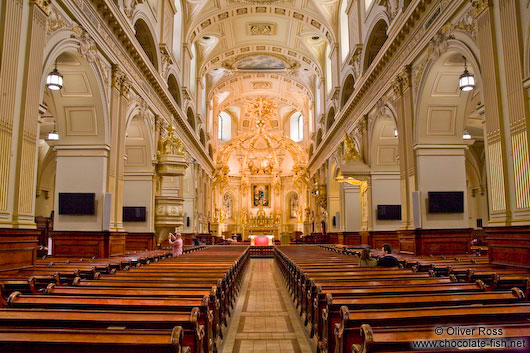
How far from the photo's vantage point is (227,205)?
40.3m

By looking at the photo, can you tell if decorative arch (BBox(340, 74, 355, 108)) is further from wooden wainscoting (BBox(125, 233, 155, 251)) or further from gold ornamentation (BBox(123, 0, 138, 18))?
wooden wainscoting (BBox(125, 233, 155, 251))

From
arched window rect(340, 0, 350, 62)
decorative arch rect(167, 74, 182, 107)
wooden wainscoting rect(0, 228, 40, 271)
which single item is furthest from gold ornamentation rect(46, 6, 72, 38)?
arched window rect(340, 0, 350, 62)

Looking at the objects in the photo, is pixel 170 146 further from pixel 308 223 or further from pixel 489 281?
pixel 308 223

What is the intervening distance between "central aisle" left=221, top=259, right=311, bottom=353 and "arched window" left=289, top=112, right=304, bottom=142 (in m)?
30.0

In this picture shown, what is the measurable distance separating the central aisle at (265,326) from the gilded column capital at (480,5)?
649 centimetres

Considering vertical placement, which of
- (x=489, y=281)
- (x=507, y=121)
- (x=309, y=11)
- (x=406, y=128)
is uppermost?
(x=309, y=11)

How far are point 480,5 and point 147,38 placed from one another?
38.9 feet

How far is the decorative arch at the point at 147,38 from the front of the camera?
1507 centimetres

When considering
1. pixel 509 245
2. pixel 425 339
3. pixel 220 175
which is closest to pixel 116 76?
pixel 509 245

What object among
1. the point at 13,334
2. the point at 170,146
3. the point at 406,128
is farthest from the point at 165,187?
the point at 13,334

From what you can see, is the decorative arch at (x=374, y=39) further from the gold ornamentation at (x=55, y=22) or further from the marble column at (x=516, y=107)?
the gold ornamentation at (x=55, y=22)

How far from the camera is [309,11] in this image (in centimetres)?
2214

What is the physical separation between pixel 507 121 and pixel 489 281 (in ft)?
10.2

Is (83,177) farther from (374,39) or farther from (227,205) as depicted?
(227,205)
